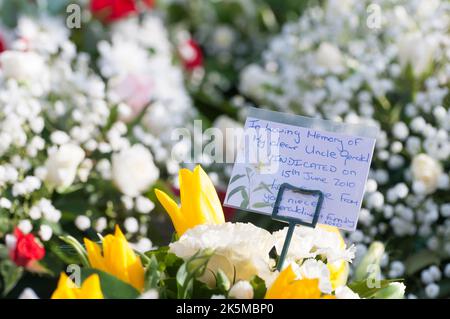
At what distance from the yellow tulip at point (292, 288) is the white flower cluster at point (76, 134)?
59 centimetres

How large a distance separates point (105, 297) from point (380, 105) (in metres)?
1.03

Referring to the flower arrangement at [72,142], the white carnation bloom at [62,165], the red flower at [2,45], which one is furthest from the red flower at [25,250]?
the red flower at [2,45]

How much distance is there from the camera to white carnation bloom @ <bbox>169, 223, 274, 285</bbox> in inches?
31.9

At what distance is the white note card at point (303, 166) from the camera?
2.89 ft

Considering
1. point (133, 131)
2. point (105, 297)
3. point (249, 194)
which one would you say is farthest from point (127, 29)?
point (105, 297)

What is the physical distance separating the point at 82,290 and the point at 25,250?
0.52 m

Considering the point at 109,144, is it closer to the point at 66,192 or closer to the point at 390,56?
the point at 66,192

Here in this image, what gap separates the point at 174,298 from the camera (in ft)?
2.58

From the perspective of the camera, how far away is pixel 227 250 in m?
0.81

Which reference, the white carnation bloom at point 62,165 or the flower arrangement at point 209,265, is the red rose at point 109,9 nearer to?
the white carnation bloom at point 62,165

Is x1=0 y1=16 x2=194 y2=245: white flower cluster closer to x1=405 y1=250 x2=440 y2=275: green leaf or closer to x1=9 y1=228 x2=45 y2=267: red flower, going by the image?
x1=9 y1=228 x2=45 y2=267: red flower

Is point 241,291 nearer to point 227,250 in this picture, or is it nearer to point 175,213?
point 227,250

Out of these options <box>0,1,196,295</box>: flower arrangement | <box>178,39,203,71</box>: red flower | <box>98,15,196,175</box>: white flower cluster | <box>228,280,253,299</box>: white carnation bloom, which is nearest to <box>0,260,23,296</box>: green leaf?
<box>0,1,196,295</box>: flower arrangement

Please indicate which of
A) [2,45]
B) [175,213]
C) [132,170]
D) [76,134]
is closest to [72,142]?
[76,134]
